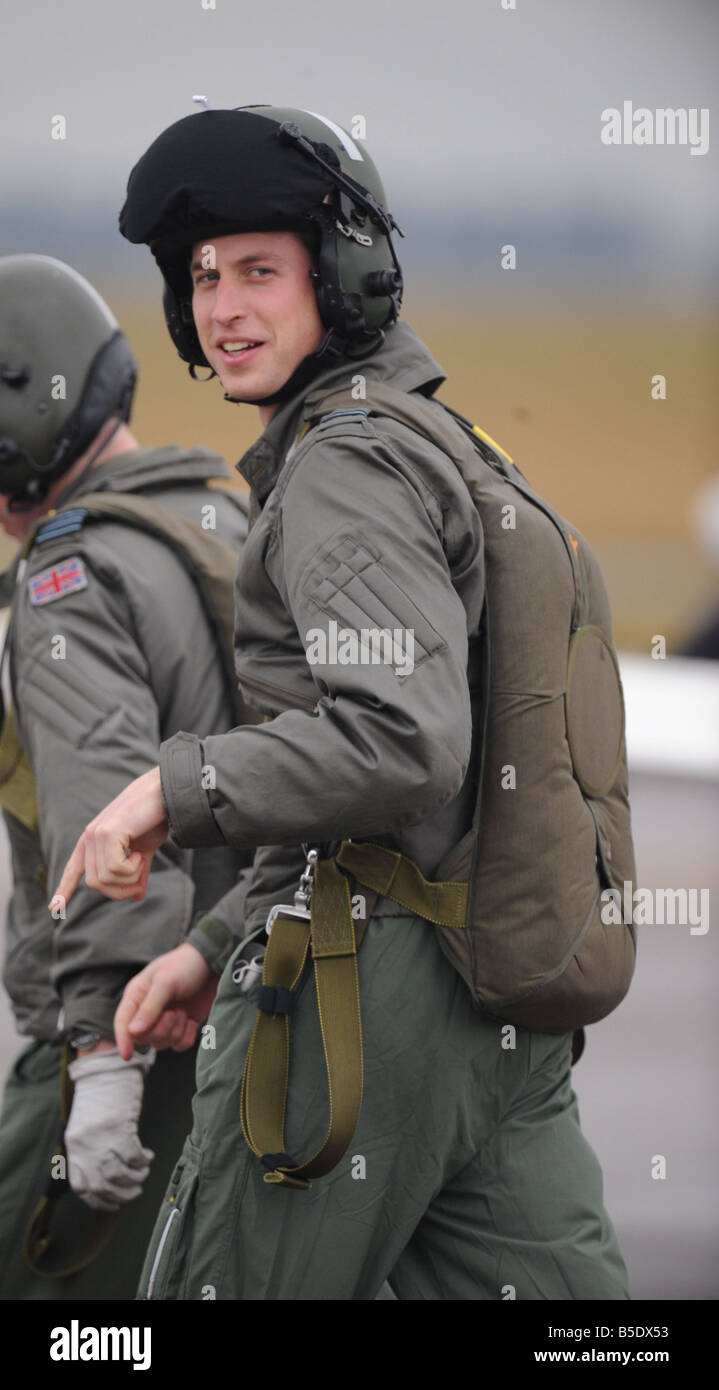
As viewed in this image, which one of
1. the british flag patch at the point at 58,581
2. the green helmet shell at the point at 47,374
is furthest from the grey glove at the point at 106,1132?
the green helmet shell at the point at 47,374

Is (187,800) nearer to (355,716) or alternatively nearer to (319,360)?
(355,716)

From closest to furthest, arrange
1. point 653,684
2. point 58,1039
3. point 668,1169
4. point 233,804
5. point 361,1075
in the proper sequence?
point 233,804 < point 361,1075 < point 58,1039 < point 668,1169 < point 653,684

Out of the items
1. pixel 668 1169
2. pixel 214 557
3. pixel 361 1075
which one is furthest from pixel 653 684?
pixel 361 1075

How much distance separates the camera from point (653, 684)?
14477 mm

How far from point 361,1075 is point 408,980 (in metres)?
0.15

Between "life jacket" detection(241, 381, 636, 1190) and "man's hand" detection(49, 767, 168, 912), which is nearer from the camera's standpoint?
"man's hand" detection(49, 767, 168, 912)

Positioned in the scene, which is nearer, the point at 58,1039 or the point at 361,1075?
the point at 361,1075

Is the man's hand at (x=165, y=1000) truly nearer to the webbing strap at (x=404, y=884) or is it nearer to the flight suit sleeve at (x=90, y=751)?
the flight suit sleeve at (x=90, y=751)

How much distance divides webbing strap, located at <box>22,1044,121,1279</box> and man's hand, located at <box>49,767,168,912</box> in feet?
3.75

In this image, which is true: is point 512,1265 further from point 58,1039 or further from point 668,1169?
point 668,1169

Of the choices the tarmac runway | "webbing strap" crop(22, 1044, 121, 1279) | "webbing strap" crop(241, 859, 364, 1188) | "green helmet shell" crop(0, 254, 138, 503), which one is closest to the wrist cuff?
"webbing strap" crop(241, 859, 364, 1188)

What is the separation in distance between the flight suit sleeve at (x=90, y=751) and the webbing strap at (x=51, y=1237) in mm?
260

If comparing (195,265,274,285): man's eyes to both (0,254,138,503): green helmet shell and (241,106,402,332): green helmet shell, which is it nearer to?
(241,106,402,332): green helmet shell

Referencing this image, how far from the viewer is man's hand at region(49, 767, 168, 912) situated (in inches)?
81.3
